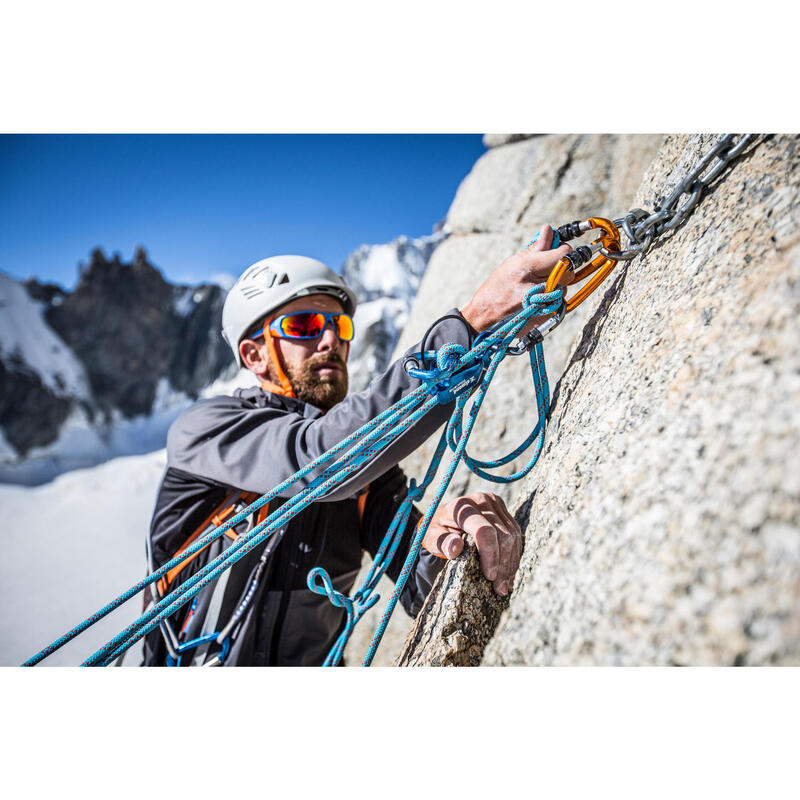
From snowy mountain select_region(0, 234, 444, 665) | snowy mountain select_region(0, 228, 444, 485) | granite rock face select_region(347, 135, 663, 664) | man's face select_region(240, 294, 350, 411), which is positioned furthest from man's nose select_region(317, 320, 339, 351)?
snowy mountain select_region(0, 228, 444, 485)

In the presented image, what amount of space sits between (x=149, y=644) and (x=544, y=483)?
1595 millimetres

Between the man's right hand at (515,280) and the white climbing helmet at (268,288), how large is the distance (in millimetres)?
1217

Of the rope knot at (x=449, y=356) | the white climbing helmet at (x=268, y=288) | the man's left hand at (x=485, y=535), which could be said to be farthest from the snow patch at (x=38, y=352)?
the rope knot at (x=449, y=356)

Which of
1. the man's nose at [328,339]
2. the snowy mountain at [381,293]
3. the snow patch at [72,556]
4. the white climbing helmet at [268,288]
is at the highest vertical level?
the snowy mountain at [381,293]

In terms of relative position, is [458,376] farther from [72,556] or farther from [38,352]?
[38,352]

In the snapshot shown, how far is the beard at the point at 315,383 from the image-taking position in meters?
1.96

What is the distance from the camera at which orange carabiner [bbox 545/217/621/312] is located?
113 centimetres

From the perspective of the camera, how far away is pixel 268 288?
7.34ft

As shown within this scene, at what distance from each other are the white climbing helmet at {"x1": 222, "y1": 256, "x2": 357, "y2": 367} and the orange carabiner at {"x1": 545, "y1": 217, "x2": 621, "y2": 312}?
4.51ft

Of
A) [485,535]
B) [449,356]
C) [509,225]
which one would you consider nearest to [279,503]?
[485,535]

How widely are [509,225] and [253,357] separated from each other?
2.47 meters

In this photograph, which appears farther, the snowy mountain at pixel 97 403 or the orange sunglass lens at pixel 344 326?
the snowy mountain at pixel 97 403

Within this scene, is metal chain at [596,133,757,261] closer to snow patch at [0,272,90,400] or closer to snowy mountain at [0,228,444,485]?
snowy mountain at [0,228,444,485]

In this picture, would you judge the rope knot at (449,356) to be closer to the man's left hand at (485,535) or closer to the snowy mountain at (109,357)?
the man's left hand at (485,535)
